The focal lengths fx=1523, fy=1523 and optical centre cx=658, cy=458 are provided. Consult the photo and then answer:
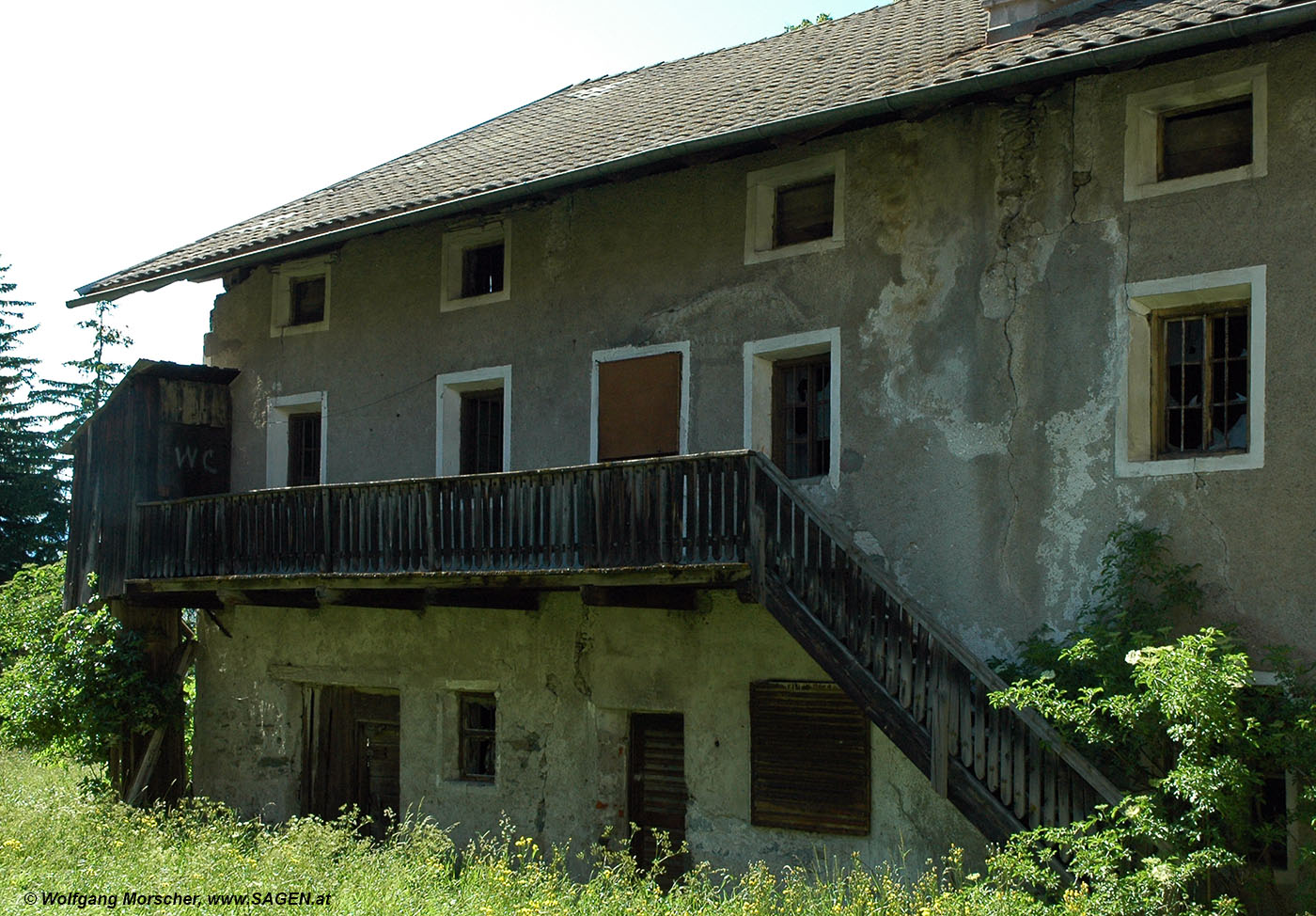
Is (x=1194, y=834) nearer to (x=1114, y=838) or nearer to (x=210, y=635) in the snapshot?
(x=1114, y=838)

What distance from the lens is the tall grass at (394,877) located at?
10961 millimetres

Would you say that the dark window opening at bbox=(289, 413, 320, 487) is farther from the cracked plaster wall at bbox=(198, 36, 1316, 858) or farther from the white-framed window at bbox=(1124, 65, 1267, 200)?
the white-framed window at bbox=(1124, 65, 1267, 200)

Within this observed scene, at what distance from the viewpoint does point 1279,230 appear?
10891 mm

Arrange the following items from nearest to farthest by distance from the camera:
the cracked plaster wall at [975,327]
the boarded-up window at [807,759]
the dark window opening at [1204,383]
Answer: the cracked plaster wall at [975,327] → the dark window opening at [1204,383] → the boarded-up window at [807,759]

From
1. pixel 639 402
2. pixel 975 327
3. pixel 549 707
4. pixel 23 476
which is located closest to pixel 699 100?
pixel 639 402

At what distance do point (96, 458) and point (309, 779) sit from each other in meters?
4.47

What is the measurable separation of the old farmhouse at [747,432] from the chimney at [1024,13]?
0.04 meters

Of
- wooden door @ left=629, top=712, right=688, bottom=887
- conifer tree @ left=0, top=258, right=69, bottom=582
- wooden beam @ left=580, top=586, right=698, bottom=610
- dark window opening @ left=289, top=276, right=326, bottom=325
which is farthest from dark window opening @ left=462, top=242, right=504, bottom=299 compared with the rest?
conifer tree @ left=0, top=258, right=69, bottom=582

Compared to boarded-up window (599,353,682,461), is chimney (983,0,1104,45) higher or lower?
higher

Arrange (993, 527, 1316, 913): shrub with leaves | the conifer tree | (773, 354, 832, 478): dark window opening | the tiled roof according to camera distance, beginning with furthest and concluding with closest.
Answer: the conifer tree
(773, 354, 832, 478): dark window opening
the tiled roof
(993, 527, 1316, 913): shrub with leaves

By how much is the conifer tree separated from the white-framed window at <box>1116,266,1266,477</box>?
31052mm

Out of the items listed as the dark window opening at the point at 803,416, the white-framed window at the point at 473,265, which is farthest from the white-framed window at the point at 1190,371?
the white-framed window at the point at 473,265

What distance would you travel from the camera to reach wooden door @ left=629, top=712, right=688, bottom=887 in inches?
558

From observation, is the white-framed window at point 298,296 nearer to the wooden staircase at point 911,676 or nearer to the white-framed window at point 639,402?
the white-framed window at point 639,402
